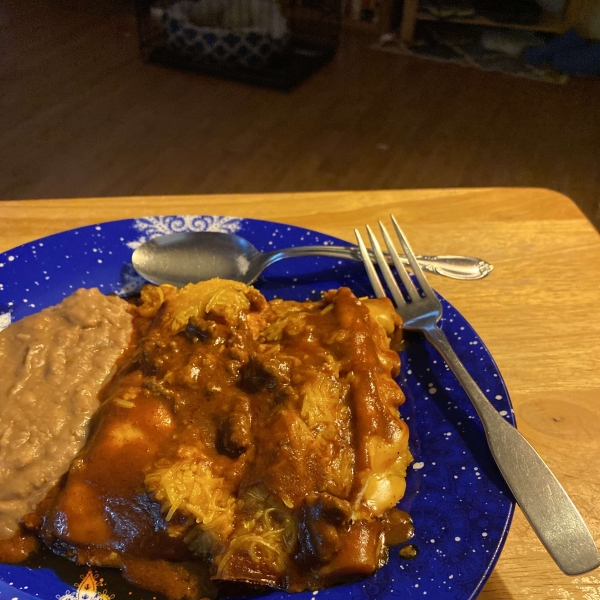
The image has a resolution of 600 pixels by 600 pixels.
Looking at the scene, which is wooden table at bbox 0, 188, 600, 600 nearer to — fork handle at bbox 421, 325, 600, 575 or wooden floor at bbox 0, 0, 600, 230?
fork handle at bbox 421, 325, 600, 575

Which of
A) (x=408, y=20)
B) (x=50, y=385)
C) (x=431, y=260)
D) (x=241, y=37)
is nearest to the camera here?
(x=50, y=385)

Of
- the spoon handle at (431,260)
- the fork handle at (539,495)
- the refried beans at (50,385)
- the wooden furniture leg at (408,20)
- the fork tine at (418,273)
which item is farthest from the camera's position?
the wooden furniture leg at (408,20)

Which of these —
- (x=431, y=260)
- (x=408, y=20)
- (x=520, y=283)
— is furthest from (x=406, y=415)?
(x=408, y=20)

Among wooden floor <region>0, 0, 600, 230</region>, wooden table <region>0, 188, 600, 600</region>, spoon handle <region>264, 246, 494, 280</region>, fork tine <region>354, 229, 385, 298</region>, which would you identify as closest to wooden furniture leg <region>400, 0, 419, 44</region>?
wooden floor <region>0, 0, 600, 230</region>

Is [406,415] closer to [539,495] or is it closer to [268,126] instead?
[539,495]

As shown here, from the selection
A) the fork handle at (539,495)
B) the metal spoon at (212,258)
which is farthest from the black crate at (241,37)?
the fork handle at (539,495)

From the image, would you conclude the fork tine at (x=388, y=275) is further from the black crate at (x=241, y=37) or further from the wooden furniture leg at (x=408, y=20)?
the wooden furniture leg at (x=408, y=20)
